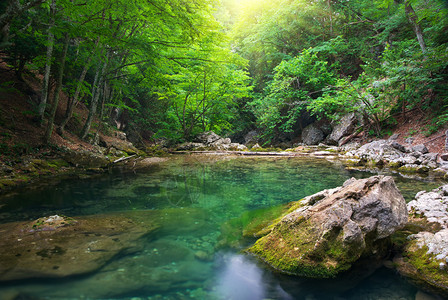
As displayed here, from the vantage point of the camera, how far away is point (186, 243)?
10.9ft

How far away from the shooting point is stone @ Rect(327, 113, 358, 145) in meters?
15.3

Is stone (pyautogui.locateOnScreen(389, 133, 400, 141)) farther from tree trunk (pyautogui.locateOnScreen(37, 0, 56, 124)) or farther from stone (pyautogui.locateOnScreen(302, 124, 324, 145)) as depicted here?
tree trunk (pyautogui.locateOnScreen(37, 0, 56, 124))

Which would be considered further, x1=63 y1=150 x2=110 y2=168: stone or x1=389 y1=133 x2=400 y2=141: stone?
x1=389 y1=133 x2=400 y2=141: stone

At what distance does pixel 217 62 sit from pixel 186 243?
9.76 m

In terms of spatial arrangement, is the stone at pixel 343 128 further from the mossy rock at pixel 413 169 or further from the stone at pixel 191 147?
the stone at pixel 191 147

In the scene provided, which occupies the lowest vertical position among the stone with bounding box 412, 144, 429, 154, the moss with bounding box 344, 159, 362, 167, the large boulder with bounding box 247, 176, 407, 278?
the large boulder with bounding box 247, 176, 407, 278

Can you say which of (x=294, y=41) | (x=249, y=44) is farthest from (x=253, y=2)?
(x=294, y=41)

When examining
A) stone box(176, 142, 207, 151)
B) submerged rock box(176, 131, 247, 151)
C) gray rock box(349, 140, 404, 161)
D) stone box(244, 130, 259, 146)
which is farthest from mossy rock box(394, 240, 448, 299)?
stone box(244, 130, 259, 146)

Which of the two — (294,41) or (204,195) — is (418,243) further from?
(294,41)

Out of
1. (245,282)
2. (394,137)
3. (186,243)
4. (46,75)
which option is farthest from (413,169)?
(46,75)

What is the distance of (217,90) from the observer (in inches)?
631

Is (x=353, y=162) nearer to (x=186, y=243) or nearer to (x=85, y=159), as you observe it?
(x=186, y=243)

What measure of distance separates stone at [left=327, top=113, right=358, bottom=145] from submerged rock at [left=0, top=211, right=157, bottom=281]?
15.5 m

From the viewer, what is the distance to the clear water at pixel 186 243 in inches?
90.8
